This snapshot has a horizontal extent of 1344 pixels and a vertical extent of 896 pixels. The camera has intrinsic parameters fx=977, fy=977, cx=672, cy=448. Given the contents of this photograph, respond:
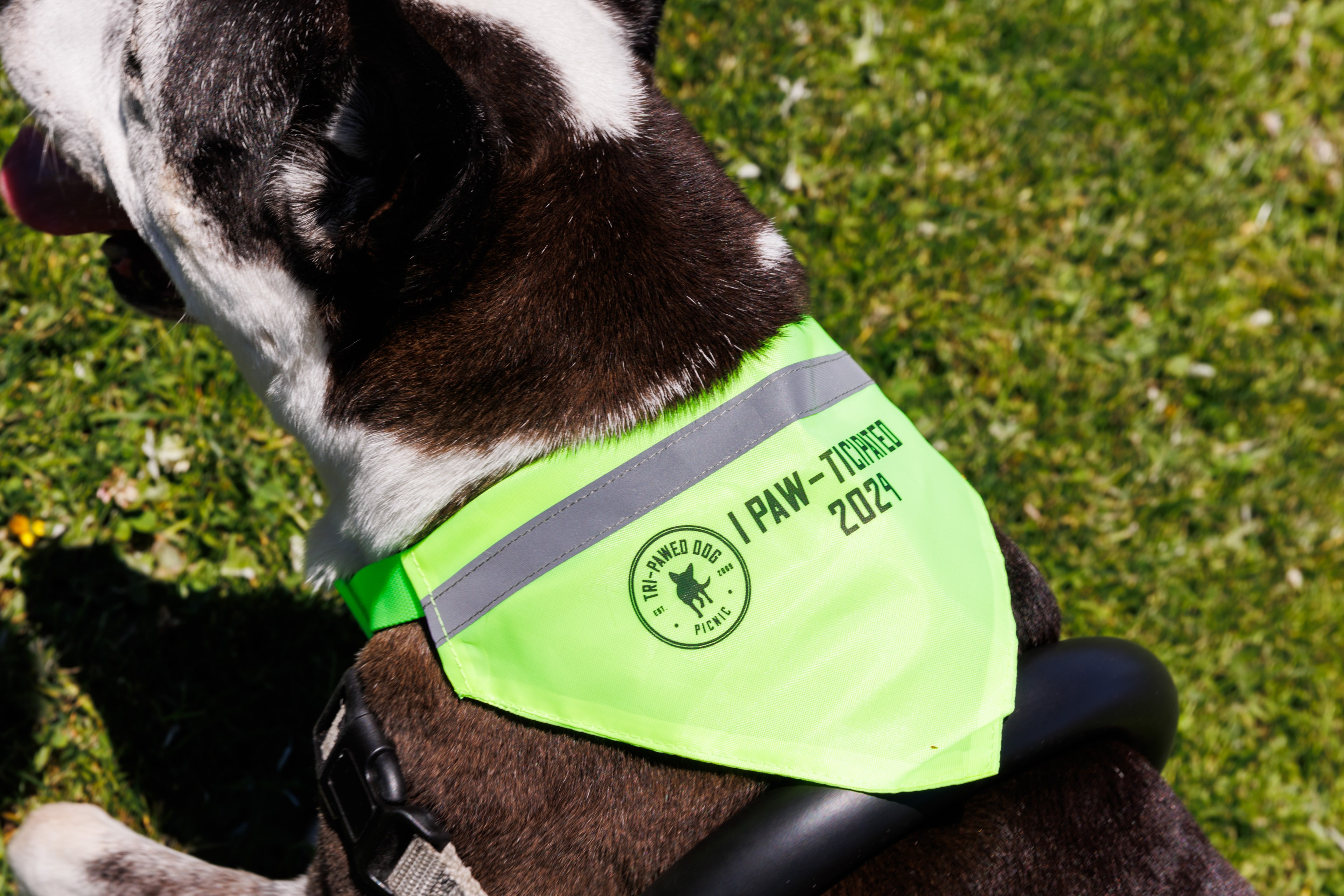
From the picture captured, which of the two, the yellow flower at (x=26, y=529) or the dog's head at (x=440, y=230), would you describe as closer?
the dog's head at (x=440, y=230)

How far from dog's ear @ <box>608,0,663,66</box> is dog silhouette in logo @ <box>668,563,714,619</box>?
1.20 metres

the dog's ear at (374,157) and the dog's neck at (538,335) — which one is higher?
the dog's ear at (374,157)

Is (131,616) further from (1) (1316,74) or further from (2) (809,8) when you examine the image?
(1) (1316,74)

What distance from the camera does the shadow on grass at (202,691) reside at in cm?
296

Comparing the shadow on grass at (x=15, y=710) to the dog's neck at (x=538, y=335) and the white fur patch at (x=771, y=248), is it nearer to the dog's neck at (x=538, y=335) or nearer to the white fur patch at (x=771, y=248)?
the dog's neck at (x=538, y=335)

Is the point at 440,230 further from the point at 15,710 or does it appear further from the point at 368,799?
the point at 15,710

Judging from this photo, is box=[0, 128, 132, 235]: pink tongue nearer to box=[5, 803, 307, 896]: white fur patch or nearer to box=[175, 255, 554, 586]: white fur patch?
box=[175, 255, 554, 586]: white fur patch

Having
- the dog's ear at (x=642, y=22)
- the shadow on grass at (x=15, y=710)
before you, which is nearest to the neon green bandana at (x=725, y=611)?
the dog's ear at (x=642, y=22)

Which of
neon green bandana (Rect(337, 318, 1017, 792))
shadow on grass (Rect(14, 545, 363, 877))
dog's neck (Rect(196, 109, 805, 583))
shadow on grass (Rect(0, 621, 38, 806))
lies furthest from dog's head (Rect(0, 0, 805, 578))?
shadow on grass (Rect(0, 621, 38, 806))

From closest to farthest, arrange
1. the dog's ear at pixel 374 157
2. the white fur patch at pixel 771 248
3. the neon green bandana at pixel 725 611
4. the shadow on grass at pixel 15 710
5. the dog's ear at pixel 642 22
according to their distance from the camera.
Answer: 1. the dog's ear at pixel 374 157
2. the neon green bandana at pixel 725 611
3. the white fur patch at pixel 771 248
4. the dog's ear at pixel 642 22
5. the shadow on grass at pixel 15 710

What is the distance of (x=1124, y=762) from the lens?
Answer: 1.92 meters

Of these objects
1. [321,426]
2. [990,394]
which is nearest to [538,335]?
[321,426]

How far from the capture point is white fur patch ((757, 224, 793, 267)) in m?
2.00

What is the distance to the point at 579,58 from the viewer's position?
1.93 meters
